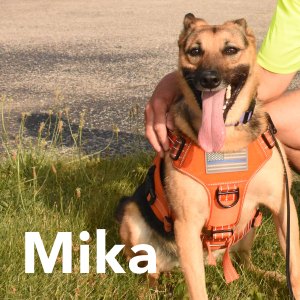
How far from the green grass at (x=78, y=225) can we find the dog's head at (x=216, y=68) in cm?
88

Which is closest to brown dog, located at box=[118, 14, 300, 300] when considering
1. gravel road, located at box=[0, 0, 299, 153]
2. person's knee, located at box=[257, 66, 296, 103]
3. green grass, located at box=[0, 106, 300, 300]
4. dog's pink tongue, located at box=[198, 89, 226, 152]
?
dog's pink tongue, located at box=[198, 89, 226, 152]

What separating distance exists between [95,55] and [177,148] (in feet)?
23.2

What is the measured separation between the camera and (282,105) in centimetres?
380

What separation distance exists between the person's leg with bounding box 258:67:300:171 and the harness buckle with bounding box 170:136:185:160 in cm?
77

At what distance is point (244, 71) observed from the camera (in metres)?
2.95

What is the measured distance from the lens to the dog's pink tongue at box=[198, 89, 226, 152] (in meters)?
2.91

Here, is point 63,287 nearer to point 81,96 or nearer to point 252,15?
point 81,96

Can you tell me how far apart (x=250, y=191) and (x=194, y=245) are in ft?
1.33

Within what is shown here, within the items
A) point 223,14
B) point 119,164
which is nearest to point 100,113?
point 119,164

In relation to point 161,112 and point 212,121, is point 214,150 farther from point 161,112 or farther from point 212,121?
point 161,112

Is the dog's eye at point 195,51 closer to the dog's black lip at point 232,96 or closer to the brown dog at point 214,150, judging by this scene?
the brown dog at point 214,150

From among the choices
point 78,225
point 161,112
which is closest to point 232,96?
point 161,112

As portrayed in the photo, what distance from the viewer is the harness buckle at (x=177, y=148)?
3.03m

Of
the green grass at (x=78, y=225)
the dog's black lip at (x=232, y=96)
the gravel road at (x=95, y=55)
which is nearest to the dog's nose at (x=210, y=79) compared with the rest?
the dog's black lip at (x=232, y=96)
